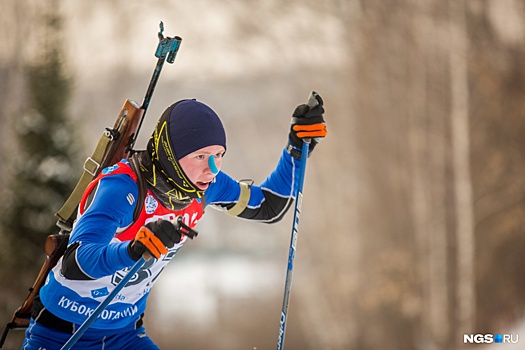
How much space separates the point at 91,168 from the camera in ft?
7.25

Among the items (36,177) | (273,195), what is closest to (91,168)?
(273,195)

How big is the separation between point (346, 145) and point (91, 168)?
14.9 ft

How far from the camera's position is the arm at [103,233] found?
5.65ft

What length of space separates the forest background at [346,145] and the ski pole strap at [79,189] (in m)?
3.94

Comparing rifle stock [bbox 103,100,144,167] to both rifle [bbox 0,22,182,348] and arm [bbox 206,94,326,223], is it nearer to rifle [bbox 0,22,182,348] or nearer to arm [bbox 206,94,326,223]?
rifle [bbox 0,22,182,348]

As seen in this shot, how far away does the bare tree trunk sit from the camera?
626cm

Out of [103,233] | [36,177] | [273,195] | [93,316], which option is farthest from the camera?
[36,177]

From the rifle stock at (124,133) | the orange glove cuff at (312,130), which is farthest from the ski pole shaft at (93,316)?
the orange glove cuff at (312,130)

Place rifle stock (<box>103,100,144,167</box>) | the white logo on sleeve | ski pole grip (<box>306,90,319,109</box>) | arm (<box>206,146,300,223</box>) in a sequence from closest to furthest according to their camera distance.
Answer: the white logo on sleeve, rifle stock (<box>103,100,144,167</box>), ski pole grip (<box>306,90,319,109</box>), arm (<box>206,146,300,223</box>)

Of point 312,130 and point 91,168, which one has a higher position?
point 312,130

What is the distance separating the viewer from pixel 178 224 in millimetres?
1726

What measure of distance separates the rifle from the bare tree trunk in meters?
4.52

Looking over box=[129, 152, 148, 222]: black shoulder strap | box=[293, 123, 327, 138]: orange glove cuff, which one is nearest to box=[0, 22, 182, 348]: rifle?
box=[129, 152, 148, 222]: black shoulder strap

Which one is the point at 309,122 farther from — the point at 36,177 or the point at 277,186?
the point at 36,177
